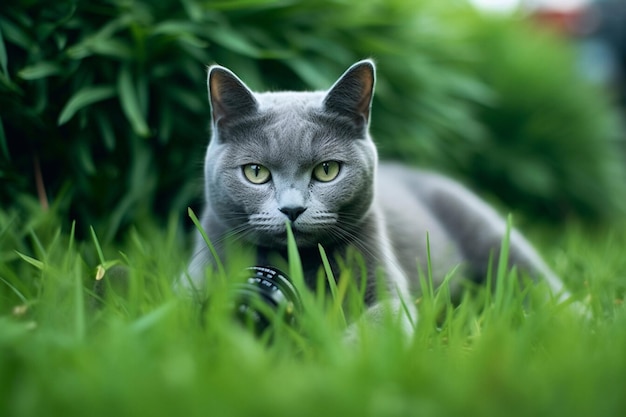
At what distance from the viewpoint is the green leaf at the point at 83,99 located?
1608 mm

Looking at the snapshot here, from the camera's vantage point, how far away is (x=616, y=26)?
4.46 metres

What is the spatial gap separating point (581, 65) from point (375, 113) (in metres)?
1.46

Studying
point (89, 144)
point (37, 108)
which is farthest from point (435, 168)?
point (37, 108)

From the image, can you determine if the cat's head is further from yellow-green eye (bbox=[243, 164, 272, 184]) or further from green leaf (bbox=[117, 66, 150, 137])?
green leaf (bbox=[117, 66, 150, 137])

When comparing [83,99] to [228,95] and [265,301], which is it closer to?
[228,95]

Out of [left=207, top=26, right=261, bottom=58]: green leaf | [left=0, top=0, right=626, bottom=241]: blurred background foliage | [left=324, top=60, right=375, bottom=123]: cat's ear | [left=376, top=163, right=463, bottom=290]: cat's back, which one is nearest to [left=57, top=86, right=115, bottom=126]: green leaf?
[left=0, top=0, right=626, bottom=241]: blurred background foliage

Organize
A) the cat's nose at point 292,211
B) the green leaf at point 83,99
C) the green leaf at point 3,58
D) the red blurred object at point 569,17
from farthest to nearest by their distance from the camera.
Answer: the red blurred object at point 569,17 → the green leaf at point 83,99 → the green leaf at point 3,58 → the cat's nose at point 292,211

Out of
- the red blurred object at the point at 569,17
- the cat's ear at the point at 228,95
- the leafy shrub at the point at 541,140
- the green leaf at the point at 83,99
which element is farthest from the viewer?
the red blurred object at the point at 569,17

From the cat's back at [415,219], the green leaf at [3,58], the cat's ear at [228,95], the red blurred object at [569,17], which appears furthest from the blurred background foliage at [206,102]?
the red blurred object at [569,17]

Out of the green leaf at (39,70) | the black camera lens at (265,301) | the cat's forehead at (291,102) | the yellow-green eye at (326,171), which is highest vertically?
the cat's forehead at (291,102)

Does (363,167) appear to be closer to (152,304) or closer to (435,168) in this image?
(152,304)

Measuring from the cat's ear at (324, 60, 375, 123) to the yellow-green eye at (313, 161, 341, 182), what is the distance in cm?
14

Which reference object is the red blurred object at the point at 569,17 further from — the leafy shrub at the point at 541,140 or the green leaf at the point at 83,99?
the green leaf at the point at 83,99

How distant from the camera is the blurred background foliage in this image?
66.2 inches
